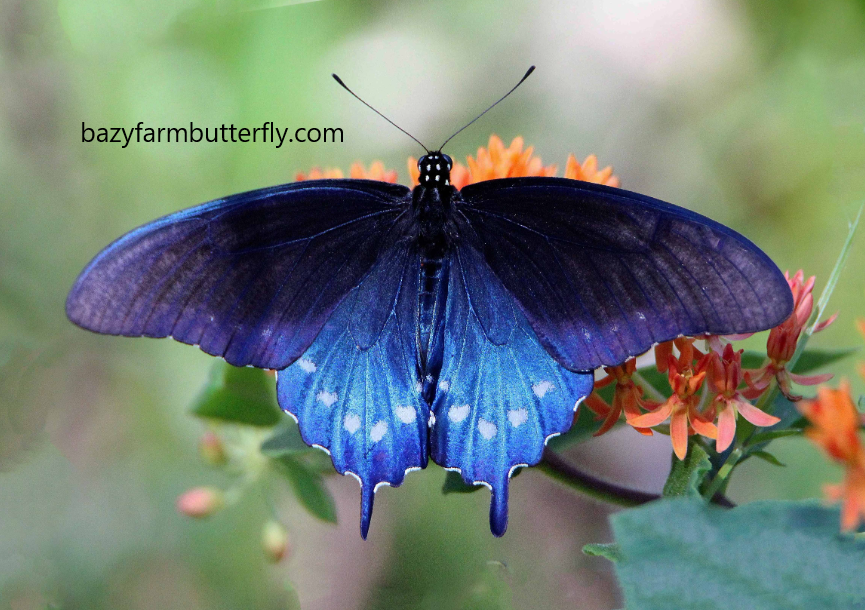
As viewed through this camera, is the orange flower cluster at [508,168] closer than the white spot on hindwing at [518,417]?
No

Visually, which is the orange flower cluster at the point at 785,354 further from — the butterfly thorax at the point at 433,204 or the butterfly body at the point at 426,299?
the butterfly thorax at the point at 433,204

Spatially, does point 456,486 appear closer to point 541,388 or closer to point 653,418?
point 541,388

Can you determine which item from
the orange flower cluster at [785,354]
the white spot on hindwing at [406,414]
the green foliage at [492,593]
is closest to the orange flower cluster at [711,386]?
the orange flower cluster at [785,354]

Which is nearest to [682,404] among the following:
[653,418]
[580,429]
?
[653,418]

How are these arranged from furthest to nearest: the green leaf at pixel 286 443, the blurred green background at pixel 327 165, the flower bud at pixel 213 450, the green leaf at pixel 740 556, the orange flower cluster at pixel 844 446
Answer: the blurred green background at pixel 327 165 → the flower bud at pixel 213 450 → the green leaf at pixel 286 443 → the green leaf at pixel 740 556 → the orange flower cluster at pixel 844 446

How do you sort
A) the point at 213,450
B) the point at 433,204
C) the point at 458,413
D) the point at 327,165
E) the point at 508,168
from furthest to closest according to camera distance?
the point at 327,165
the point at 213,450
the point at 508,168
the point at 433,204
the point at 458,413

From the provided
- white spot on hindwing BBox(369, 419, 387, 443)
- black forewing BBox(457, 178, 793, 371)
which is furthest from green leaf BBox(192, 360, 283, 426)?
black forewing BBox(457, 178, 793, 371)

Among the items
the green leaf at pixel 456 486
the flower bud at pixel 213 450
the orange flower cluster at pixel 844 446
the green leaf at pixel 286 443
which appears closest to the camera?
the orange flower cluster at pixel 844 446

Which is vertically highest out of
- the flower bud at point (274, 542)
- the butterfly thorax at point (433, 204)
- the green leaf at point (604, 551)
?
A: the butterfly thorax at point (433, 204)
